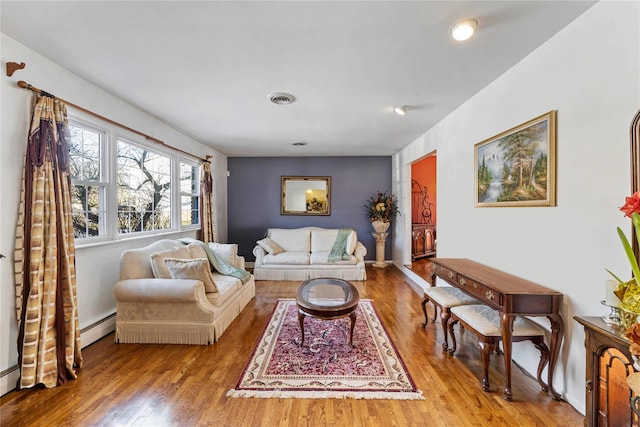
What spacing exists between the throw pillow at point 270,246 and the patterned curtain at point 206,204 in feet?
2.85

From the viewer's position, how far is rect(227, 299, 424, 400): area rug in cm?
189

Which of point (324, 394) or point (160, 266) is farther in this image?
point (160, 266)

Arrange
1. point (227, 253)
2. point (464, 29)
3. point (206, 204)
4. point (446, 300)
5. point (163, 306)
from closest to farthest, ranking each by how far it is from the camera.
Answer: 1. point (464, 29)
2. point (446, 300)
3. point (163, 306)
4. point (227, 253)
5. point (206, 204)

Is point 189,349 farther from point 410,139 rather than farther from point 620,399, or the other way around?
point 410,139

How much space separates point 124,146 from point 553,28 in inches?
163

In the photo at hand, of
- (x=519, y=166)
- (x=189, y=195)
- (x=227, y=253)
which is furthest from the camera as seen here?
(x=189, y=195)

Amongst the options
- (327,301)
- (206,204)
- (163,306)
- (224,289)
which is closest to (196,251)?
(224,289)

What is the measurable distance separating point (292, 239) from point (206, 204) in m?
1.81

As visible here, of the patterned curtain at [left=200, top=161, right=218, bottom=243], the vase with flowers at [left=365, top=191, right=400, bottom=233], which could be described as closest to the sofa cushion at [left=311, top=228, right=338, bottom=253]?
the vase with flowers at [left=365, top=191, right=400, bottom=233]

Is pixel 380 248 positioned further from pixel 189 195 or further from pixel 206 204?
pixel 189 195

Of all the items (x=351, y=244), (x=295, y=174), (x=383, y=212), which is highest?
(x=295, y=174)

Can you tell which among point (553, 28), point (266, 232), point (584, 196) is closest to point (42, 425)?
point (584, 196)

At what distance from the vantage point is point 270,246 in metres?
5.17

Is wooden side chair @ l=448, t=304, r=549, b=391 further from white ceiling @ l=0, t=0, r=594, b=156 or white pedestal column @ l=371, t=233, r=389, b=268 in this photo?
white pedestal column @ l=371, t=233, r=389, b=268
